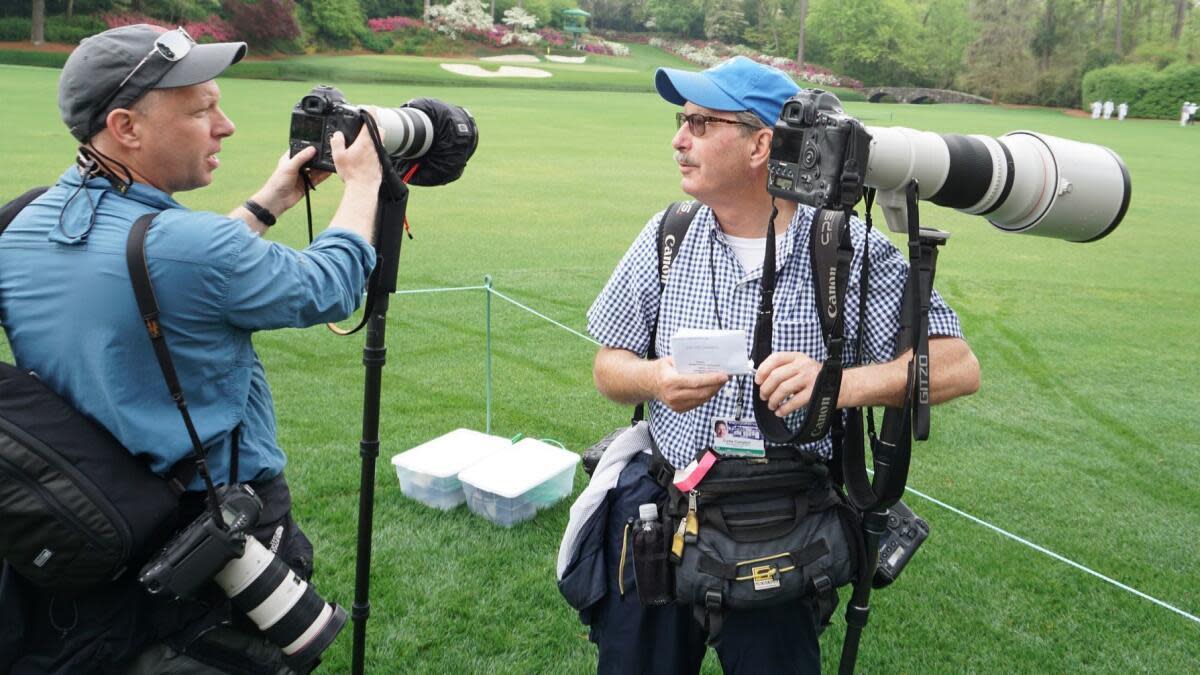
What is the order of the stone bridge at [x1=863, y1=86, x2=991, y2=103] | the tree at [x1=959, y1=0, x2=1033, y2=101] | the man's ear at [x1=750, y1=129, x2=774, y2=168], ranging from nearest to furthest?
the man's ear at [x1=750, y1=129, x2=774, y2=168] < the stone bridge at [x1=863, y1=86, x2=991, y2=103] < the tree at [x1=959, y1=0, x2=1033, y2=101]

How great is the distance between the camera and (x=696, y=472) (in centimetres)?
233

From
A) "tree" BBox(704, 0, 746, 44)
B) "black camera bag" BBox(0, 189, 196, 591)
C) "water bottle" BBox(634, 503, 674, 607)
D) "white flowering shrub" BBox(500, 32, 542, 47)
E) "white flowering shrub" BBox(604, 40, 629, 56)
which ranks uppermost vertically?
"tree" BBox(704, 0, 746, 44)

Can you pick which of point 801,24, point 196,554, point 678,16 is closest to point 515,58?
point 678,16

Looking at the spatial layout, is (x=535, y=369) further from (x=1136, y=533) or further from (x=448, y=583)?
(x=1136, y=533)

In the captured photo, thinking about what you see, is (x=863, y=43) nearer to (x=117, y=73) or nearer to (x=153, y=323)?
(x=117, y=73)

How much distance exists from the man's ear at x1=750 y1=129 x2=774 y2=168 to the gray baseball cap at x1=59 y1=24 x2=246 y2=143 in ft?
4.56

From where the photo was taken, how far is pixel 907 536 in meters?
2.60

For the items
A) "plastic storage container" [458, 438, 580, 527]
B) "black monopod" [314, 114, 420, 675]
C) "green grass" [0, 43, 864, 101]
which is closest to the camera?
"black monopod" [314, 114, 420, 675]

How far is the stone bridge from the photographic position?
5681 cm

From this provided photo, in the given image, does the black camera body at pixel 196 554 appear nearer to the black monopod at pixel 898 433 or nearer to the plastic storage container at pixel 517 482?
the black monopod at pixel 898 433

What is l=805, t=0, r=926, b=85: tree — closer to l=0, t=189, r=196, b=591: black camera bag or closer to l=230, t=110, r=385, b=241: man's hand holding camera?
l=230, t=110, r=385, b=241: man's hand holding camera

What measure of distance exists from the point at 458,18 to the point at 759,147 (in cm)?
5696

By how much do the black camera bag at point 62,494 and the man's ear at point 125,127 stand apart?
25cm

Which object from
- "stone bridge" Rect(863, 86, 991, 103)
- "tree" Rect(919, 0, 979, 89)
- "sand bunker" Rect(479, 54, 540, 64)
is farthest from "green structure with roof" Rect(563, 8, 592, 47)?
"tree" Rect(919, 0, 979, 89)
